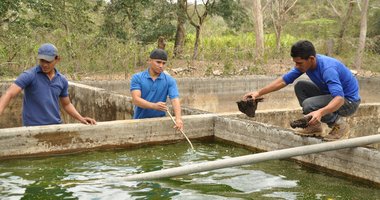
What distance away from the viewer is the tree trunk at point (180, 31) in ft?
67.7

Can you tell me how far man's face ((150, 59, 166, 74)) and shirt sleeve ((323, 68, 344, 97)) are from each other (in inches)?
85.7

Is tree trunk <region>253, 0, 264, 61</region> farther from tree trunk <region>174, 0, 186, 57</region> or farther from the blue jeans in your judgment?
the blue jeans

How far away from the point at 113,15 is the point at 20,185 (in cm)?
1669

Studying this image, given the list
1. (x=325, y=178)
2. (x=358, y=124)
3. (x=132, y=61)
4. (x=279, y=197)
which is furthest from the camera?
(x=132, y=61)

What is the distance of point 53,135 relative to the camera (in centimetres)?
649

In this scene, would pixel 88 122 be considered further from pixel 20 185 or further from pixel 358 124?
pixel 358 124

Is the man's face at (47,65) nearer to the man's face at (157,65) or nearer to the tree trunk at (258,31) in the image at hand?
the man's face at (157,65)

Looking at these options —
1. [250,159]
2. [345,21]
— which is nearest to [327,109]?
[250,159]

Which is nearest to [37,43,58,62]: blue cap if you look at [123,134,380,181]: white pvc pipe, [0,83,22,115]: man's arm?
[0,83,22,115]: man's arm

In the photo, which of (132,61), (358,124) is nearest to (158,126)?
(358,124)

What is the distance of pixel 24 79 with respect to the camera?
19.1ft

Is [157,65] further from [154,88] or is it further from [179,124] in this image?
[179,124]

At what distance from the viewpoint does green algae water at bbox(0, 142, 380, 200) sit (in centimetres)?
502

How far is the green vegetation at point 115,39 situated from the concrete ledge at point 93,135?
28.4ft
